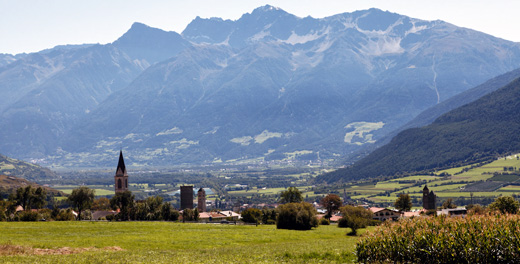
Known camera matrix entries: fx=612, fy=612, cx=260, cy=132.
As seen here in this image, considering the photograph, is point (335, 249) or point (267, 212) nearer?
point (335, 249)

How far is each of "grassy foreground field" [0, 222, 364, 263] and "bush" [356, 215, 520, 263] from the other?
17.6 ft

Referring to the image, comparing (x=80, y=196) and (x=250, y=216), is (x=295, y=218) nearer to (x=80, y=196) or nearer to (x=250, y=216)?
(x=250, y=216)

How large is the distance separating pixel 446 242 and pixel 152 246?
126 feet

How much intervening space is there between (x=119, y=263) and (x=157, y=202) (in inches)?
4644

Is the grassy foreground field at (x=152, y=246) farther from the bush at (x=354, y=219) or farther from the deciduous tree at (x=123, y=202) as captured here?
the deciduous tree at (x=123, y=202)

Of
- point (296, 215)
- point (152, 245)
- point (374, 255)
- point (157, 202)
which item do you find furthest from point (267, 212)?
point (374, 255)

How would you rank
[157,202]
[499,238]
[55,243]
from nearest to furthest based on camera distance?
[499,238]
[55,243]
[157,202]

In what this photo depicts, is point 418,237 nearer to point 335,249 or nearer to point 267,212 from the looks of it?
point 335,249

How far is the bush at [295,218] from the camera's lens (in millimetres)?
121375

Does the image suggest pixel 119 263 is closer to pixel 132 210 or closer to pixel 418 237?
pixel 418 237

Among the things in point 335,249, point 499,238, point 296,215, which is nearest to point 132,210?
point 296,215

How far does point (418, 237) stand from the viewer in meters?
59.1

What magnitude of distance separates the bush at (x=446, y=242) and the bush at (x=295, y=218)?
56411 millimetres

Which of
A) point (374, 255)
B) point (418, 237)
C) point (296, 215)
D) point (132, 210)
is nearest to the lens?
point (418, 237)
